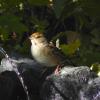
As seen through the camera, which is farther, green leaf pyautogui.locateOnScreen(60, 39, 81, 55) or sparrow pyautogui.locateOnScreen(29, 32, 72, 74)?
green leaf pyautogui.locateOnScreen(60, 39, 81, 55)

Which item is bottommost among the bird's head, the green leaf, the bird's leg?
the bird's leg

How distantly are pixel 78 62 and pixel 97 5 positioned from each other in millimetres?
676

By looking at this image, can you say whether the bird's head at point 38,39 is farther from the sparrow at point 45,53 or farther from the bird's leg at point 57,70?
the bird's leg at point 57,70

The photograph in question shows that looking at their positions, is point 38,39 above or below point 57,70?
above

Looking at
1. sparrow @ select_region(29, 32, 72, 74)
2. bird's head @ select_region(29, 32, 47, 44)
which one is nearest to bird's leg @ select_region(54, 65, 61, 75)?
sparrow @ select_region(29, 32, 72, 74)

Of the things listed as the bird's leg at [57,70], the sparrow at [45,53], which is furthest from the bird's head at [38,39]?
the bird's leg at [57,70]

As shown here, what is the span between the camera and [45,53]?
5746mm

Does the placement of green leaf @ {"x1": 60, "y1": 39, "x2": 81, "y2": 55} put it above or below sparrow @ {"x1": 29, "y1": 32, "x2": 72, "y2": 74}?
below

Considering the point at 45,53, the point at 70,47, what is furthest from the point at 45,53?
the point at 70,47

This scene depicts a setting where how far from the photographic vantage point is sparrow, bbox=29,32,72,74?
5719 mm

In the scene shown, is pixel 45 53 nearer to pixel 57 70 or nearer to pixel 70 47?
pixel 57 70

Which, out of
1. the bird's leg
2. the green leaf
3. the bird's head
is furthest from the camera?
the green leaf

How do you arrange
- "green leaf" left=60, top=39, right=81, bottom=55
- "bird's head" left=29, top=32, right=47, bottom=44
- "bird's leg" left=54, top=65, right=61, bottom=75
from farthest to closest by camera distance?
"green leaf" left=60, top=39, right=81, bottom=55, "bird's head" left=29, top=32, right=47, bottom=44, "bird's leg" left=54, top=65, right=61, bottom=75

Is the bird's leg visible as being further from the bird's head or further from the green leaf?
the green leaf
